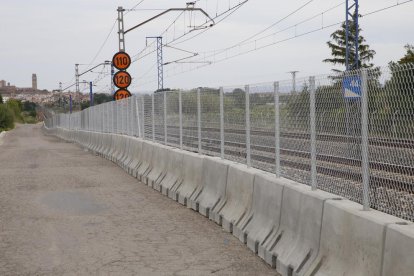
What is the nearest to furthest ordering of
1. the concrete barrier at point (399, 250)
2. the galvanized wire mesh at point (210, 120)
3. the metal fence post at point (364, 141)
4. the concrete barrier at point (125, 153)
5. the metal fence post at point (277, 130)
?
the concrete barrier at point (399, 250), the metal fence post at point (364, 141), the metal fence post at point (277, 130), the galvanized wire mesh at point (210, 120), the concrete barrier at point (125, 153)

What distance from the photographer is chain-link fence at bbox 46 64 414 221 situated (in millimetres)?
5141

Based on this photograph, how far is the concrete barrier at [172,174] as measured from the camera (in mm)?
12688

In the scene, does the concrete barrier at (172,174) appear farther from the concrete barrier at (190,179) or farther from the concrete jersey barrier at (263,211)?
the concrete jersey barrier at (263,211)

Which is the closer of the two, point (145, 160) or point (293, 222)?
point (293, 222)

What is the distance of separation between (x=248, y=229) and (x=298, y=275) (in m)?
2.06

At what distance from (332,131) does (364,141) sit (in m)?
0.77

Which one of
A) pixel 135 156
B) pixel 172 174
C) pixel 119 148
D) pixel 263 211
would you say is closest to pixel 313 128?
pixel 263 211

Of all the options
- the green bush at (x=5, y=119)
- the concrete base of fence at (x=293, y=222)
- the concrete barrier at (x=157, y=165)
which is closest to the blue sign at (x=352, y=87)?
the concrete base of fence at (x=293, y=222)

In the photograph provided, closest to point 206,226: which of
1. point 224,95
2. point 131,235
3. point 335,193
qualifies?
point 131,235

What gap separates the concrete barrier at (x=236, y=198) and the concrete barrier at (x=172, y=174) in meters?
2.90

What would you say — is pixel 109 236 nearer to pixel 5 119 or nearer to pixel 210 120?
pixel 210 120

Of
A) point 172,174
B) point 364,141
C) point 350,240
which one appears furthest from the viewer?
point 172,174

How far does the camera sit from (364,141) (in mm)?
5672

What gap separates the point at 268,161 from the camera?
8.46 meters
